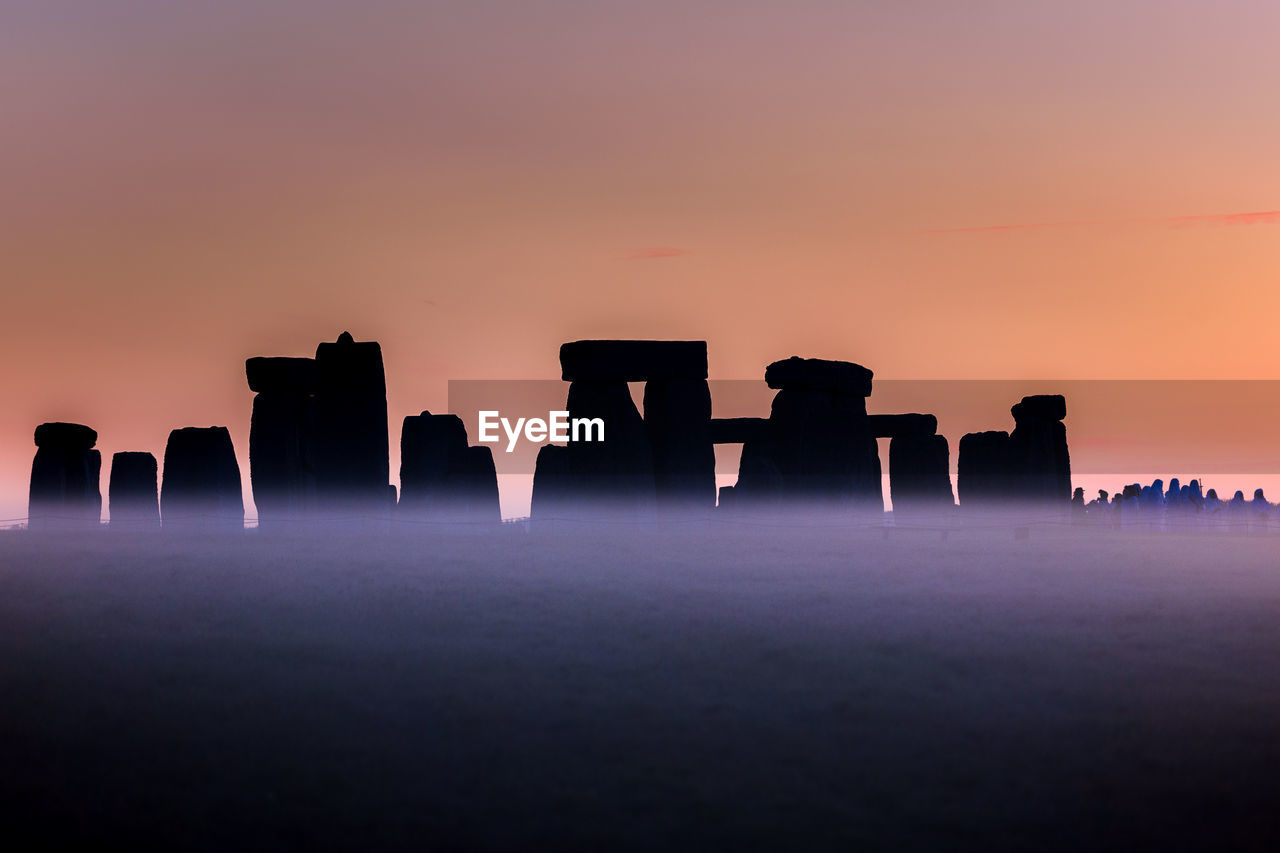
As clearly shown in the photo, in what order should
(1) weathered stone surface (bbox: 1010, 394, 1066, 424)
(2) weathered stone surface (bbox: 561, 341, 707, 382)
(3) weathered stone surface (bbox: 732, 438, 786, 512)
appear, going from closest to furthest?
(2) weathered stone surface (bbox: 561, 341, 707, 382) → (3) weathered stone surface (bbox: 732, 438, 786, 512) → (1) weathered stone surface (bbox: 1010, 394, 1066, 424)

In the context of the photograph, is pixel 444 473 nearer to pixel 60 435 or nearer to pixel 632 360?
pixel 632 360

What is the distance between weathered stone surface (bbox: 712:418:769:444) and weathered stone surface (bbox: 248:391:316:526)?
1006cm

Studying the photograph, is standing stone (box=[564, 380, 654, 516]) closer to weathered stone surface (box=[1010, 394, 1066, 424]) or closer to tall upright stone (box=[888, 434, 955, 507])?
tall upright stone (box=[888, 434, 955, 507])

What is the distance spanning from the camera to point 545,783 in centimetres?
586

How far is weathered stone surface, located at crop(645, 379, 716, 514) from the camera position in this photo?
20953 mm

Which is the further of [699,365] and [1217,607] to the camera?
[699,365]

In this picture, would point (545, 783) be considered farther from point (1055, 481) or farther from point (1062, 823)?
point (1055, 481)

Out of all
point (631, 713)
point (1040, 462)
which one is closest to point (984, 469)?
point (1040, 462)

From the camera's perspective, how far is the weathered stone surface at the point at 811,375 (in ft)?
76.4

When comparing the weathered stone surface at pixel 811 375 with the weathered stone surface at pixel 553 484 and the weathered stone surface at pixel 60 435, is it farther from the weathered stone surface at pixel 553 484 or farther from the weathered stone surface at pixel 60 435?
the weathered stone surface at pixel 60 435

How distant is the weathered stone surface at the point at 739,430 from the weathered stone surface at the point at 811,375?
14.9 ft

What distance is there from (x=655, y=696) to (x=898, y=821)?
241 centimetres

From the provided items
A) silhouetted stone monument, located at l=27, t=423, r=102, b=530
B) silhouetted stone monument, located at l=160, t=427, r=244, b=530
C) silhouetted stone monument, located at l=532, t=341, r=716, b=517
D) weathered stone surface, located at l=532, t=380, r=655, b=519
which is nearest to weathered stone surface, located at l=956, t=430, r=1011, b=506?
silhouetted stone monument, located at l=532, t=341, r=716, b=517

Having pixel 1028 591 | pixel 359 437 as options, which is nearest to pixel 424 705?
pixel 1028 591
